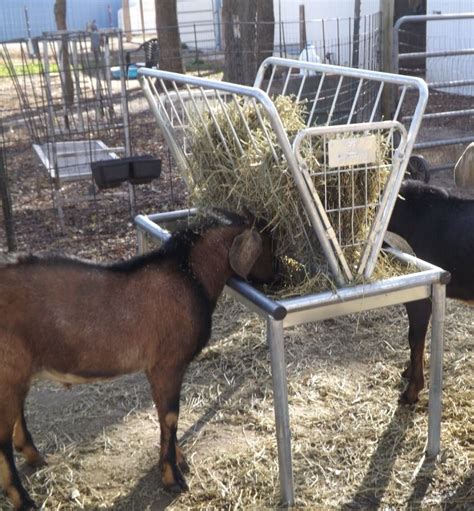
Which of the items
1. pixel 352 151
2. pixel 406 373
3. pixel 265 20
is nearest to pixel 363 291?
pixel 352 151

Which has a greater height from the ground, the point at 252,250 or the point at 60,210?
the point at 252,250

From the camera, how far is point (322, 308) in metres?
3.09

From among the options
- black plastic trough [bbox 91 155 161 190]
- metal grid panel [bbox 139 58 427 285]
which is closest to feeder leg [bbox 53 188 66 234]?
black plastic trough [bbox 91 155 161 190]

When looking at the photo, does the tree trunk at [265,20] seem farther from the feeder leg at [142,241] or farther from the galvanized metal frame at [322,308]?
the galvanized metal frame at [322,308]

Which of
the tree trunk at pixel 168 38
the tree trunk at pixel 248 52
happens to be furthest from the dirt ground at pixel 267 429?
the tree trunk at pixel 168 38

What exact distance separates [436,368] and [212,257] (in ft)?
3.94

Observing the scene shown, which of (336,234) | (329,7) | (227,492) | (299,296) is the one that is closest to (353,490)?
(227,492)

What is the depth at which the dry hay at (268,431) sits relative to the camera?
11.3 ft

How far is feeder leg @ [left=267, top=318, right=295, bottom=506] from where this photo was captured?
3.00 meters

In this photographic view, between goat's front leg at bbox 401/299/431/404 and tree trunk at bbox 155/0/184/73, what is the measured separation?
27.5 ft

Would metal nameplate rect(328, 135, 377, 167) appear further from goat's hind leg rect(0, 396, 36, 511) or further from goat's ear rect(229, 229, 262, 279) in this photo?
goat's hind leg rect(0, 396, 36, 511)

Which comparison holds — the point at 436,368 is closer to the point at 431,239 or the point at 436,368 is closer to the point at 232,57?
the point at 431,239

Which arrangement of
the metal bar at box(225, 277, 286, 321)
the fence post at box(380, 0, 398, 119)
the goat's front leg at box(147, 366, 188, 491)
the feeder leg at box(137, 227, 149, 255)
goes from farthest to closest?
1. the fence post at box(380, 0, 398, 119)
2. the feeder leg at box(137, 227, 149, 255)
3. the goat's front leg at box(147, 366, 188, 491)
4. the metal bar at box(225, 277, 286, 321)

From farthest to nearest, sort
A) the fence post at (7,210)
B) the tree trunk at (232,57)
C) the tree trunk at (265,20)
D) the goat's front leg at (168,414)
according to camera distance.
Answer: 1. the tree trunk at (265,20)
2. the tree trunk at (232,57)
3. the fence post at (7,210)
4. the goat's front leg at (168,414)
